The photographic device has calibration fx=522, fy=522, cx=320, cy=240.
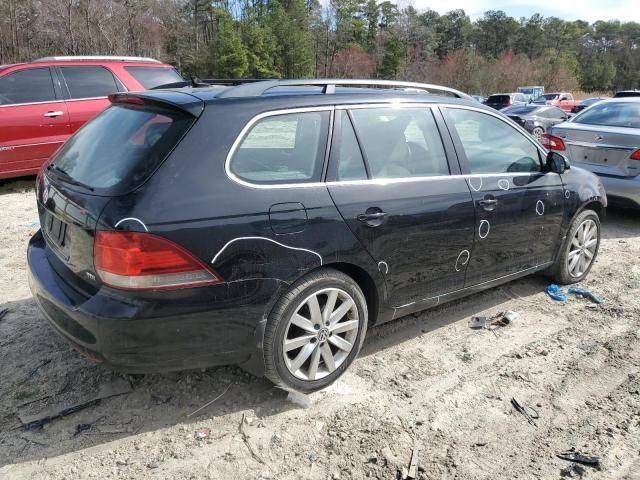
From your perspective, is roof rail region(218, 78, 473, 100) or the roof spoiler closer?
the roof spoiler

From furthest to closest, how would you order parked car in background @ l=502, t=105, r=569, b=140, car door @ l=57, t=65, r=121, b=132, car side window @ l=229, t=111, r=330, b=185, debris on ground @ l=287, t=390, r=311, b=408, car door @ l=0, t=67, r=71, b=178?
parked car in background @ l=502, t=105, r=569, b=140 → car door @ l=57, t=65, r=121, b=132 → car door @ l=0, t=67, r=71, b=178 → debris on ground @ l=287, t=390, r=311, b=408 → car side window @ l=229, t=111, r=330, b=185

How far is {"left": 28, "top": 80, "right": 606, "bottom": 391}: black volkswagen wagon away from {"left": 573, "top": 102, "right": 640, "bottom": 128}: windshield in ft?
13.8

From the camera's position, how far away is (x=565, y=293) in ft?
15.0

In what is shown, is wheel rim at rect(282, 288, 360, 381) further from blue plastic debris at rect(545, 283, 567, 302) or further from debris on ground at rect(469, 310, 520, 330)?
blue plastic debris at rect(545, 283, 567, 302)

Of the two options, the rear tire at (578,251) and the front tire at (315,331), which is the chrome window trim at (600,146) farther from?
the front tire at (315,331)

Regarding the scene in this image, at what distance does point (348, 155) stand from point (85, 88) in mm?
6124

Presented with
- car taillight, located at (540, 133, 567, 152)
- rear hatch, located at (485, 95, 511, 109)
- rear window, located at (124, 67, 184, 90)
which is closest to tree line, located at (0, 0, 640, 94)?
rear hatch, located at (485, 95, 511, 109)

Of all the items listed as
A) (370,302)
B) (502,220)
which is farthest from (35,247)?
(502,220)

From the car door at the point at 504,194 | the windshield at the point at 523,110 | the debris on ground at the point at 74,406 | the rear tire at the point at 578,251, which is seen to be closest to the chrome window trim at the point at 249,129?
the car door at the point at 504,194

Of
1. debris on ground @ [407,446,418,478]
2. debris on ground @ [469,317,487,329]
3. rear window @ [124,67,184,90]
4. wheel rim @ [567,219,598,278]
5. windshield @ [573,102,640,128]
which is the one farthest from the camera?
rear window @ [124,67,184,90]

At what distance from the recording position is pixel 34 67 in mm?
7312

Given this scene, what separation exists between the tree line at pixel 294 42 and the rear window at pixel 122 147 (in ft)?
95.9

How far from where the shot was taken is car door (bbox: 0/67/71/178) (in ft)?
23.2

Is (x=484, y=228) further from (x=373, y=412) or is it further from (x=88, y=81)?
(x=88, y=81)
